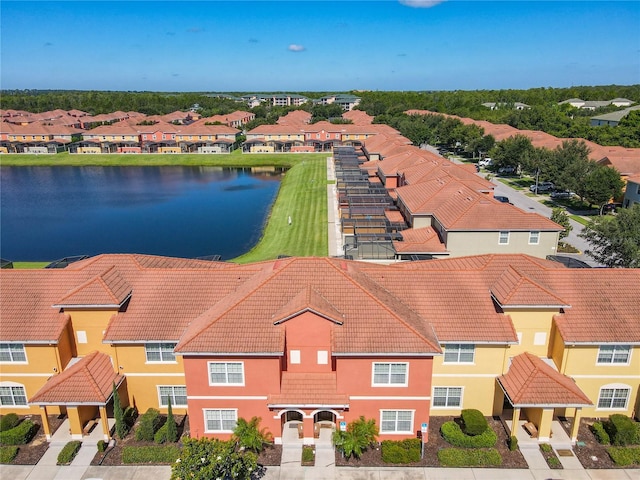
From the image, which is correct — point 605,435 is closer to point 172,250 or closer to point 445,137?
point 172,250

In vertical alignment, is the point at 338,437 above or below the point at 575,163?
below

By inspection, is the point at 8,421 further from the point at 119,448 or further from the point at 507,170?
the point at 507,170

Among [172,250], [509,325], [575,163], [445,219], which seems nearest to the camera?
[509,325]

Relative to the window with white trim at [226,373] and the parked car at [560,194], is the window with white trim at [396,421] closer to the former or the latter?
the window with white trim at [226,373]

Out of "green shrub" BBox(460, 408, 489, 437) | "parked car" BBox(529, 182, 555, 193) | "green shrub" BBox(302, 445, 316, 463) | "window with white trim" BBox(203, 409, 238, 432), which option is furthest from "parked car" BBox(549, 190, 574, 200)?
"window with white trim" BBox(203, 409, 238, 432)

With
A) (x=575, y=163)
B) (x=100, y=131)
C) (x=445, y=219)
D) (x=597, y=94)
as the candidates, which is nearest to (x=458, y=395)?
(x=445, y=219)

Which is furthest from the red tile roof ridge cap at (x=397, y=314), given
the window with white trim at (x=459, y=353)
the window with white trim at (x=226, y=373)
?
the window with white trim at (x=226, y=373)
